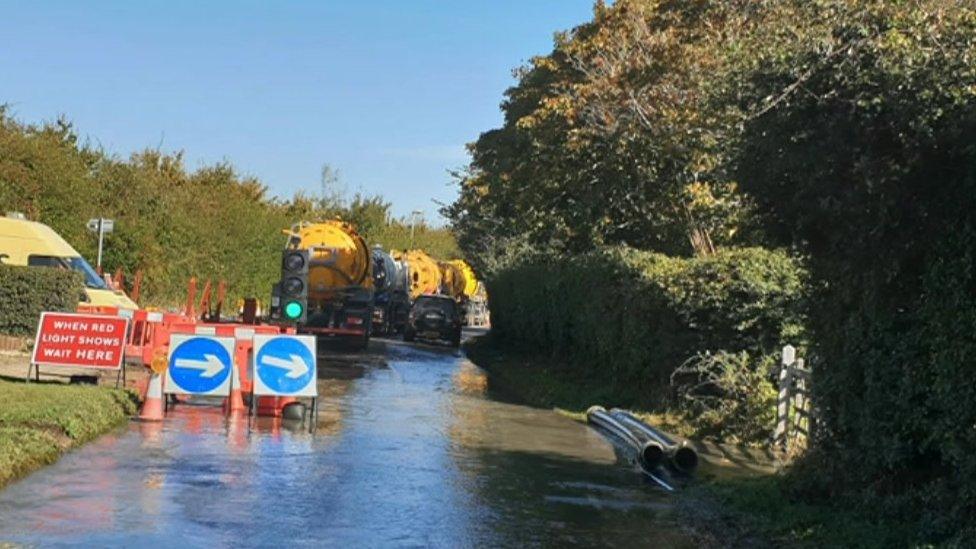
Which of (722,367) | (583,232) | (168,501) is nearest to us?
(168,501)

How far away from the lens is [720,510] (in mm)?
10617

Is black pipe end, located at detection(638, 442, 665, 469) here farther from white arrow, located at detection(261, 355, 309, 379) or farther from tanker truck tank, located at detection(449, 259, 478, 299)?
tanker truck tank, located at detection(449, 259, 478, 299)

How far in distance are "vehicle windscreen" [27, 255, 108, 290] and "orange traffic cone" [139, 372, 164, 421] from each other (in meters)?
9.42

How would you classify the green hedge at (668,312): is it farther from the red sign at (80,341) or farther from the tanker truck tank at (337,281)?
the tanker truck tank at (337,281)

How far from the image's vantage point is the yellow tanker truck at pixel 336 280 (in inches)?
1362

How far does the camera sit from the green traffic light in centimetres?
2416

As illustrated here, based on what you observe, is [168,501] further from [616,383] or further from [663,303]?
[616,383]

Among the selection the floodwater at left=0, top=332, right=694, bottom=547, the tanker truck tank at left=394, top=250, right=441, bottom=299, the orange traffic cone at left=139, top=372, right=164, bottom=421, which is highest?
the tanker truck tank at left=394, top=250, right=441, bottom=299

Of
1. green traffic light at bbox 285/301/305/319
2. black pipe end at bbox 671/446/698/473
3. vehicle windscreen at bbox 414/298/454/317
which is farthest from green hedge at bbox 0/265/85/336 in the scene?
vehicle windscreen at bbox 414/298/454/317

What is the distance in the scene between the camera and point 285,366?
15008 millimetres

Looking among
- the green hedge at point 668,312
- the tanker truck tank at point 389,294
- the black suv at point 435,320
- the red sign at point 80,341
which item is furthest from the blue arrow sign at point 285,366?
the black suv at point 435,320

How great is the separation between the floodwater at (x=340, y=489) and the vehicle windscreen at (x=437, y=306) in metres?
25.4

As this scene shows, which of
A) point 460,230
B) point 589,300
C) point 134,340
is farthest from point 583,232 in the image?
point 460,230

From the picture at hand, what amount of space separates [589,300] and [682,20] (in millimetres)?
7217
